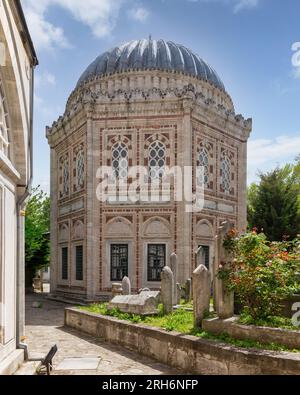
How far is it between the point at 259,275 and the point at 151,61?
1750cm

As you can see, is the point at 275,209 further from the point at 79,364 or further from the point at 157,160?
the point at 79,364

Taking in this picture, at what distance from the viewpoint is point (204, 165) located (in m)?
20.0

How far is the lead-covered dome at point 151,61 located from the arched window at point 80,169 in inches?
211

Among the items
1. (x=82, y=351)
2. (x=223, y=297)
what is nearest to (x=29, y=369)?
(x=82, y=351)

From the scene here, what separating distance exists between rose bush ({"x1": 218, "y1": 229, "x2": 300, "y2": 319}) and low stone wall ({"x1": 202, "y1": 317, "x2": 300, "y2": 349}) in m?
0.47

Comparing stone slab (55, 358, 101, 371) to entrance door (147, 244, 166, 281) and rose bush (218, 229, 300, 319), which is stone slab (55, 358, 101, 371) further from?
entrance door (147, 244, 166, 281)

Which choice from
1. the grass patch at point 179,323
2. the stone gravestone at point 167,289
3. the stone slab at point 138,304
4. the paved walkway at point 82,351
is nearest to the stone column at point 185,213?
the grass patch at point 179,323

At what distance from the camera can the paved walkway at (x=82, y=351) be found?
7988 millimetres

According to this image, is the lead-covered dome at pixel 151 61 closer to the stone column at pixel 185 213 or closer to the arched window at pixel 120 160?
the stone column at pixel 185 213

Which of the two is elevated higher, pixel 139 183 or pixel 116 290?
pixel 139 183

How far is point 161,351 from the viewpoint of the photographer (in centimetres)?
874

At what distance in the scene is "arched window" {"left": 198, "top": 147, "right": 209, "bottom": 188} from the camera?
19688mm

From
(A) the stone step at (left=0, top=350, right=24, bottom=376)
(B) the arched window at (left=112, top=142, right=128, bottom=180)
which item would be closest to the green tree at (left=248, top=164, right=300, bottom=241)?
(B) the arched window at (left=112, top=142, right=128, bottom=180)
